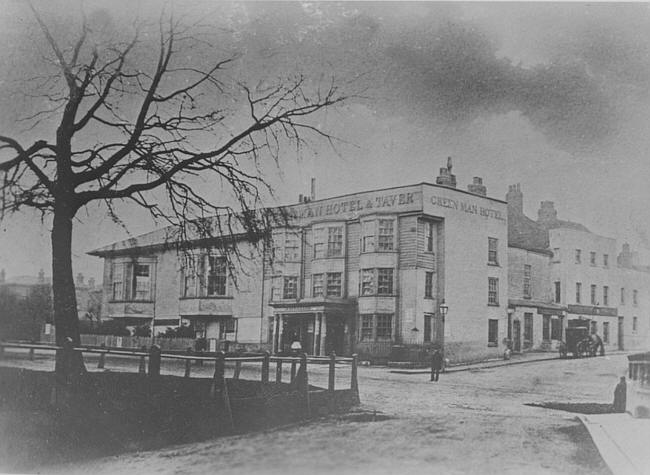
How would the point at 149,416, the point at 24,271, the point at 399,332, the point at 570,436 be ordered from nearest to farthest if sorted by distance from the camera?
the point at 570,436, the point at 399,332, the point at 149,416, the point at 24,271

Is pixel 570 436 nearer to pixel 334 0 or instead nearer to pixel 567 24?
pixel 567 24

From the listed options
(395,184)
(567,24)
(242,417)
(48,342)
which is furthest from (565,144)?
(48,342)

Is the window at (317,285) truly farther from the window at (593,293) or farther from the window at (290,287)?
the window at (593,293)

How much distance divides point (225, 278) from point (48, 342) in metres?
1.10

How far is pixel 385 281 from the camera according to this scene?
11.5 feet

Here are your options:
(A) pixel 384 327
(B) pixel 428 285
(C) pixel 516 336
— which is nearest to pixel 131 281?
(A) pixel 384 327

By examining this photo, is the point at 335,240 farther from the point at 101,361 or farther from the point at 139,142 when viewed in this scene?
the point at 101,361

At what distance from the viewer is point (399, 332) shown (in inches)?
135

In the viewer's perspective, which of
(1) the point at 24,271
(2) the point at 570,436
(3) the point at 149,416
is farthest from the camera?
(1) the point at 24,271

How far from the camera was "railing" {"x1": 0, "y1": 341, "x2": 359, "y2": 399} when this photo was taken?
141 inches

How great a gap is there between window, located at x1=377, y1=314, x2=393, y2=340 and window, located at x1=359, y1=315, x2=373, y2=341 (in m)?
0.04

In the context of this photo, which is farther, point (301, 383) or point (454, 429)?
point (301, 383)

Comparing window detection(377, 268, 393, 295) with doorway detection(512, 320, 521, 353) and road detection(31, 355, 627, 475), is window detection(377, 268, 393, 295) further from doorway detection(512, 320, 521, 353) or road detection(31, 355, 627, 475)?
doorway detection(512, 320, 521, 353)

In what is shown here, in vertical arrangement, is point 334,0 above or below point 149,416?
above
